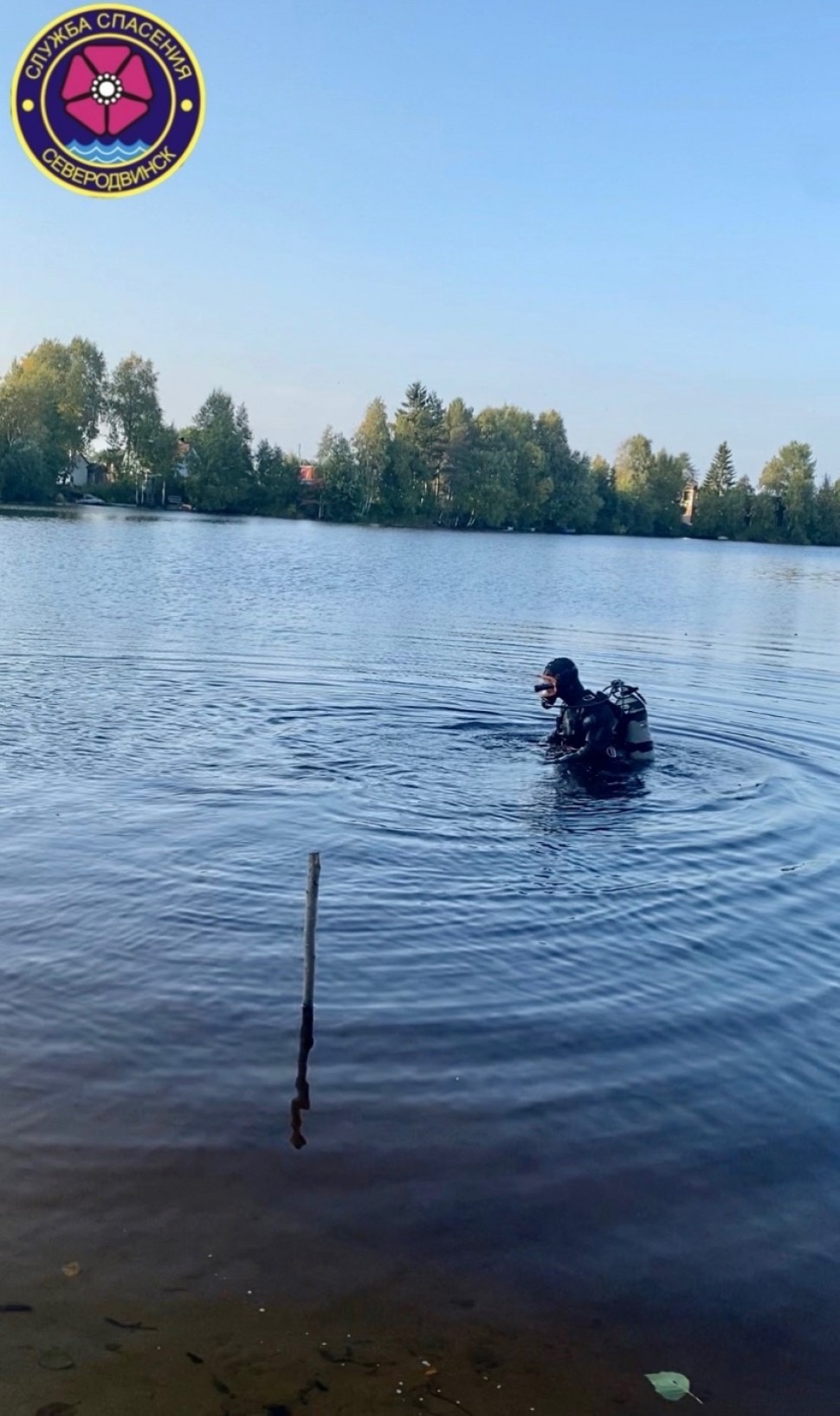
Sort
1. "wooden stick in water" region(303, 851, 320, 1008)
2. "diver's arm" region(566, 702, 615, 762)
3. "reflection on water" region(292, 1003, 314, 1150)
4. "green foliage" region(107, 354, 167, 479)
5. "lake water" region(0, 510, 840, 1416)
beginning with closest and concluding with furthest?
1. "lake water" region(0, 510, 840, 1416)
2. "reflection on water" region(292, 1003, 314, 1150)
3. "wooden stick in water" region(303, 851, 320, 1008)
4. "diver's arm" region(566, 702, 615, 762)
5. "green foliage" region(107, 354, 167, 479)

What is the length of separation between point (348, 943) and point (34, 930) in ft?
7.94

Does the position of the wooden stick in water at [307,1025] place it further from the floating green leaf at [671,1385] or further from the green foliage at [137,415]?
the green foliage at [137,415]

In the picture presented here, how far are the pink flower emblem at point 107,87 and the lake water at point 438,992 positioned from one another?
658cm

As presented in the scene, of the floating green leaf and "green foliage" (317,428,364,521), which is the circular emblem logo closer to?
the floating green leaf

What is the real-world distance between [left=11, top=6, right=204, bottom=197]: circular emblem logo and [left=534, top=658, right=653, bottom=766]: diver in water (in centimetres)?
748

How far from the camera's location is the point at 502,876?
11133mm

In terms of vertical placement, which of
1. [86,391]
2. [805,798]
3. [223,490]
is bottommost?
[805,798]

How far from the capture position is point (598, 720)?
1509 cm

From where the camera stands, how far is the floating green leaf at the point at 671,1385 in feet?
16.2

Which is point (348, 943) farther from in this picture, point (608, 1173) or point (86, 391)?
point (86, 391)

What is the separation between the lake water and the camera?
586 cm

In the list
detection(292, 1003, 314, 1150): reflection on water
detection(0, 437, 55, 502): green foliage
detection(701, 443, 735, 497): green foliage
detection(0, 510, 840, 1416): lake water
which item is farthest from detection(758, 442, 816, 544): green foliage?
detection(292, 1003, 314, 1150): reflection on water

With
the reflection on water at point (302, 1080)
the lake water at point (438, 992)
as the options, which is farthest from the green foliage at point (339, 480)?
the reflection on water at point (302, 1080)

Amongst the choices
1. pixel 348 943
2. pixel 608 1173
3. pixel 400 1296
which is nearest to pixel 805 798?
pixel 348 943
